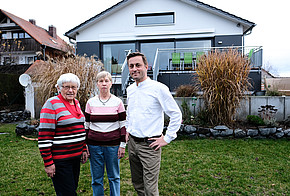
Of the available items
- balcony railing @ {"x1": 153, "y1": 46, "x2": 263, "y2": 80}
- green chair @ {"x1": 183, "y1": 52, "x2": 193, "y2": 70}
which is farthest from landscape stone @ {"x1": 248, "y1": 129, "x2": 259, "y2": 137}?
green chair @ {"x1": 183, "y1": 52, "x2": 193, "y2": 70}

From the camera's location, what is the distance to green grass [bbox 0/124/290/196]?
2.87 meters

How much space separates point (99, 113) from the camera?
7.53 ft

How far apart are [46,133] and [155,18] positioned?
11.4 metres

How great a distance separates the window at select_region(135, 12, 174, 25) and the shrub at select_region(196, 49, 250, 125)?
23.6 feet

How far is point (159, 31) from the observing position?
11562 mm

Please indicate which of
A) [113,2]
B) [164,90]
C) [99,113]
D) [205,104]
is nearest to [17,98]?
[113,2]

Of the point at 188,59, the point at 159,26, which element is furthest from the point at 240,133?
the point at 159,26

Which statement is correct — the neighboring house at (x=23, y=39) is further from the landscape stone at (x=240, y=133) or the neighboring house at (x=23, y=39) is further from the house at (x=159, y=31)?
the landscape stone at (x=240, y=133)

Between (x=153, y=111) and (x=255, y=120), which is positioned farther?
(x=255, y=120)

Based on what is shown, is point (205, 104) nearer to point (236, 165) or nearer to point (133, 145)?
point (236, 165)

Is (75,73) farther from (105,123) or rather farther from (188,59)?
(188,59)

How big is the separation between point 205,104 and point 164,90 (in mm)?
3873

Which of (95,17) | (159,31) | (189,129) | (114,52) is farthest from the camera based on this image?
(114,52)

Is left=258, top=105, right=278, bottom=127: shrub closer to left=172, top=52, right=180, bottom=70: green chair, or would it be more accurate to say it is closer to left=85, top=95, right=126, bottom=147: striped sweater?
left=85, top=95, right=126, bottom=147: striped sweater
